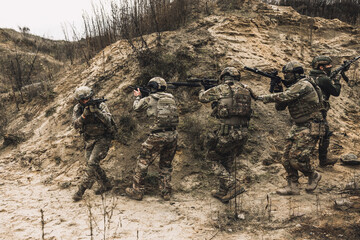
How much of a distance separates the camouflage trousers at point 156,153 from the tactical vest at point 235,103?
3.29 ft

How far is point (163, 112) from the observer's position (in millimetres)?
4293

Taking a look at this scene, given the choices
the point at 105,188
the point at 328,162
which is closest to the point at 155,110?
the point at 105,188

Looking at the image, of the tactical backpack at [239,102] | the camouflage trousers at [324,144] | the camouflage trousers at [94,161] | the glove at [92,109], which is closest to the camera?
the tactical backpack at [239,102]

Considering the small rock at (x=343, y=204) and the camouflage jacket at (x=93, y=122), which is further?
the camouflage jacket at (x=93, y=122)

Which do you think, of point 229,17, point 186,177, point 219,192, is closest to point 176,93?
point 186,177

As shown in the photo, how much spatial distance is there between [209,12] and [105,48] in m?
3.79

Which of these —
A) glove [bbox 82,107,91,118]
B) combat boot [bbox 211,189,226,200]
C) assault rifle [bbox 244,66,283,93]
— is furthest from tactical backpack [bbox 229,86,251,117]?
glove [bbox 82,107,91,118]

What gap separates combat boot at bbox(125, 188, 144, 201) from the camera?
4379 millimetres

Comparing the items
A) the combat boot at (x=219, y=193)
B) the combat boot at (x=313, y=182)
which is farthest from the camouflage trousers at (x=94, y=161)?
the combat boot at (x=313, y=182)

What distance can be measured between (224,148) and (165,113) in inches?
47.5

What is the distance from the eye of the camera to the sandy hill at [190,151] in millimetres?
3484

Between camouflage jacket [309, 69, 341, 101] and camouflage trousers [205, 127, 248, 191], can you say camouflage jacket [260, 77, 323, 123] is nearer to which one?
camouflage jacket [309, 69, 341, 101]

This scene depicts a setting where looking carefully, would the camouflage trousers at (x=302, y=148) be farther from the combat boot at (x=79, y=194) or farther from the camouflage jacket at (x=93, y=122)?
the combat boot at (x=79, y=194)

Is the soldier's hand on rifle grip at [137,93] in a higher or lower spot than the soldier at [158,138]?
higher
